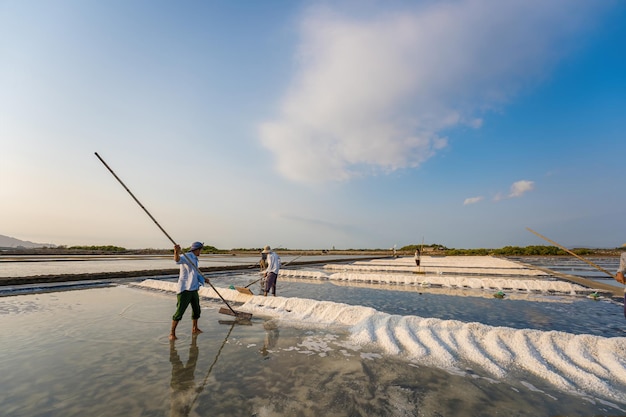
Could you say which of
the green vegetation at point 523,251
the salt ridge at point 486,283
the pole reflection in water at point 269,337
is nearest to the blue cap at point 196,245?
the pole reflection in water at point 269,337

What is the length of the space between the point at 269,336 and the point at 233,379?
2.03 m

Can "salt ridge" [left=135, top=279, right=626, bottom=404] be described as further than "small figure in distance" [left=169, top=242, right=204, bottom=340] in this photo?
No

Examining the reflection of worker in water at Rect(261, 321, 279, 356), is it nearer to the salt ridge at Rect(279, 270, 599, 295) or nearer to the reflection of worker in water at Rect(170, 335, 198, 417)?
the reflection of worker in water at Rect(170, 335, 198, 417)

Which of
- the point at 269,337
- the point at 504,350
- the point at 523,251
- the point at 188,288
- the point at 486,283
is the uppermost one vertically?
the point at 523,251

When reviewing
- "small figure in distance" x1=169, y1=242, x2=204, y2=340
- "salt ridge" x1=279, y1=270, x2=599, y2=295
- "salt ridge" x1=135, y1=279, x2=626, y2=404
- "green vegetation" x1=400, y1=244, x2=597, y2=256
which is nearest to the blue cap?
"small figure in distance" x1=169, y1=242, x2=204, y2=340

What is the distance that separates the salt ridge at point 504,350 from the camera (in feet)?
13.3

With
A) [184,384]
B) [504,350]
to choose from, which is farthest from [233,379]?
[504,350]

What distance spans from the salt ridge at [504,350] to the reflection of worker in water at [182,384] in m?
2.97

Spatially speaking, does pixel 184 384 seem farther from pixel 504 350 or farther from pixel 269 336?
pixel 504 350

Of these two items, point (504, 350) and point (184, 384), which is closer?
point (184, 384)

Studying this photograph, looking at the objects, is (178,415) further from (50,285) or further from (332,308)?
(50,285)

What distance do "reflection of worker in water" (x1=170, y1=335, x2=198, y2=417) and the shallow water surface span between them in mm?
20

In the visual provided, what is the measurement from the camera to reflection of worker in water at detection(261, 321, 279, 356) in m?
5.23

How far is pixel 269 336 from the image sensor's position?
19.7 feet
